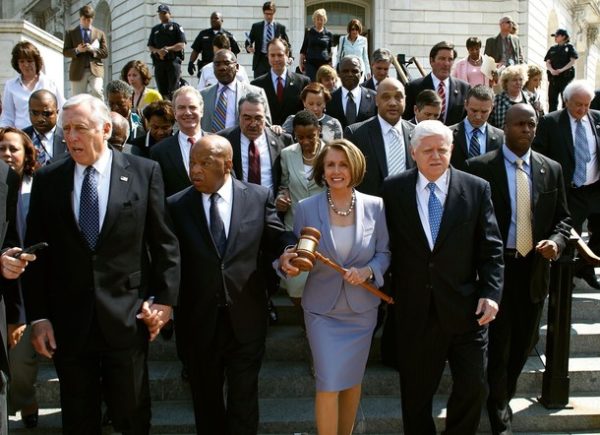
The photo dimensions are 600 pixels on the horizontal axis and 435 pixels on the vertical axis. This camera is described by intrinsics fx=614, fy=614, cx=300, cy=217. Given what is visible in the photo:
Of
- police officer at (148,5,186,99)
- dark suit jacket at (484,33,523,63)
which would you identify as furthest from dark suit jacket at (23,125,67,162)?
dark suit jacket at (484,33,523,63)

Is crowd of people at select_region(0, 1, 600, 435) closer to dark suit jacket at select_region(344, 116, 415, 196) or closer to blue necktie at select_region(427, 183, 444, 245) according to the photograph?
blue necktie at select_region(427, 183, 444, 245)

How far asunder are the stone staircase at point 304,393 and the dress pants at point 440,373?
0.71 metres

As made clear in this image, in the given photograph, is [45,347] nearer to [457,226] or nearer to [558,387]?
[457,226]

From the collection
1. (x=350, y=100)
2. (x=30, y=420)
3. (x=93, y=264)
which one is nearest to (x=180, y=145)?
(x=93, y=264)

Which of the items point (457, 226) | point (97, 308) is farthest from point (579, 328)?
point (97, 308)

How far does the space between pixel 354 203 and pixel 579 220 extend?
353 centimetres

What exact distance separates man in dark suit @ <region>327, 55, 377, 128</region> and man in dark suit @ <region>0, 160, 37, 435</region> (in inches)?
177

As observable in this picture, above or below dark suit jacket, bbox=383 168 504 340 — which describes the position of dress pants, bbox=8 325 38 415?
below

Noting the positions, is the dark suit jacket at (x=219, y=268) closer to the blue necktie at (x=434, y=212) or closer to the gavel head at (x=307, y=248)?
the gavel head at (x=307, y=248)

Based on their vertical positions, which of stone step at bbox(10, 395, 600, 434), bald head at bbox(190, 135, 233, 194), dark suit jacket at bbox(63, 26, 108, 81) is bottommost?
stone step at bbox(10, 395, 600, 434)

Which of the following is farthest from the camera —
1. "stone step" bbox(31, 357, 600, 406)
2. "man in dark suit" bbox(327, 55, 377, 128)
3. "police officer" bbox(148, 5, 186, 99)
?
"police officer" bbox(148, 5, 186, 99)

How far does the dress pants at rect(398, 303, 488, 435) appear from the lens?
12.9 feet

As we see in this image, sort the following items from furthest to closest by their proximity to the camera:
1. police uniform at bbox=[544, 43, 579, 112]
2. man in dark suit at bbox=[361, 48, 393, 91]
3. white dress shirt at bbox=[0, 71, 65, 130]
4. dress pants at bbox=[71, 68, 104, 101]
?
police uniform at bbox=[544, 43, 579, 112]
dress pants at bbox=[71, 68, 104, 101]
man in dark suit at bbox=[361, 48, 393, 91]
white dress shirt at bbox=[0, 71, 65, 130]

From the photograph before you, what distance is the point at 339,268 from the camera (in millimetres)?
3732
